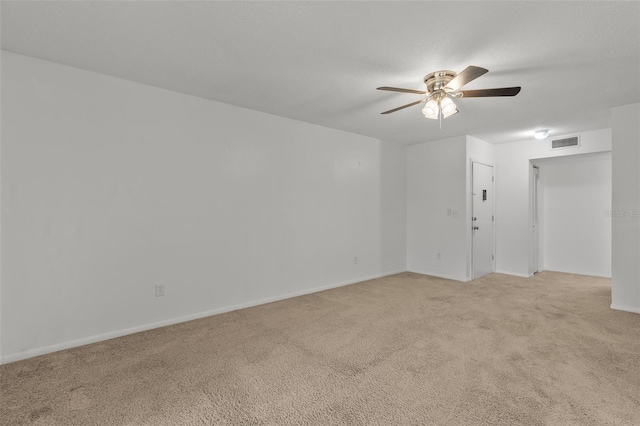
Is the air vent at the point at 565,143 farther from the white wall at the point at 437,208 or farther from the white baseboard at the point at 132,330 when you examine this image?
the white baseboard at the point at 132,330

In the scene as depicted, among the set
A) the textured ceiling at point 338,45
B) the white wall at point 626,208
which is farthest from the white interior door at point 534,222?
the textured ceiling at point 338,45

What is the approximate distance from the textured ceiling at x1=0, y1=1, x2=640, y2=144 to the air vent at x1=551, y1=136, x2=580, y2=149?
152cm

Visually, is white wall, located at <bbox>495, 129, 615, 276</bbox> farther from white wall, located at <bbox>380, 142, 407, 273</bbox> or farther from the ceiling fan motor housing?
the ceiling fan motor housing

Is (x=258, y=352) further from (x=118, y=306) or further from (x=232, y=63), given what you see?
(x=232, y=63)

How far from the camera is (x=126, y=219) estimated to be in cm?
312

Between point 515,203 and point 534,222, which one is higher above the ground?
point 515,203

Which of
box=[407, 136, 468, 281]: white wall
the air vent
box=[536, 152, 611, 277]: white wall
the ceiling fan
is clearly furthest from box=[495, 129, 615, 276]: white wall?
the ceiling fan

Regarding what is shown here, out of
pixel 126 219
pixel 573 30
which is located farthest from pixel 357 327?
pixel 573 30

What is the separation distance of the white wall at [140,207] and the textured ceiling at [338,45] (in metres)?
0.35

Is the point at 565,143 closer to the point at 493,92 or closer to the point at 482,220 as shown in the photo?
the point at 482,220

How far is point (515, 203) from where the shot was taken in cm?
576

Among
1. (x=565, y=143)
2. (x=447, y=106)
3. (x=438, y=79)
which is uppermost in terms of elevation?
(x=438, y=79)

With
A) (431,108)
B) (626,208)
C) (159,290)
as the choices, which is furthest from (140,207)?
(626,208)

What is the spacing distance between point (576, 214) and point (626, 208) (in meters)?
2.36
